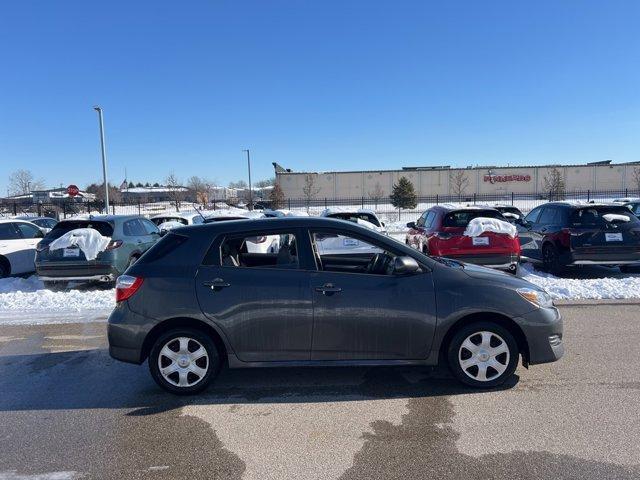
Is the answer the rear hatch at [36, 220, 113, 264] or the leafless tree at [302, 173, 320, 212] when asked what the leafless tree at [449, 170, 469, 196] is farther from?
the rear hatch at [36, 220, 113, 264]

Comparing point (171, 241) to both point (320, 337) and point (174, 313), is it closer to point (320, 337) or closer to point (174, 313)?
point (174, 313)

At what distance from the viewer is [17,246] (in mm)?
12297

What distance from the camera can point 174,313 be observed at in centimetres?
450

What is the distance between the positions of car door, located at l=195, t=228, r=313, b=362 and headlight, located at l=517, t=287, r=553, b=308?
197 cm

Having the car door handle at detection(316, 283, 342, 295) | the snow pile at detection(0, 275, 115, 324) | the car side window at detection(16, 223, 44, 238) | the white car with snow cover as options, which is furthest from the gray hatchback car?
the car side window at detection(16, 223, 44, 238)

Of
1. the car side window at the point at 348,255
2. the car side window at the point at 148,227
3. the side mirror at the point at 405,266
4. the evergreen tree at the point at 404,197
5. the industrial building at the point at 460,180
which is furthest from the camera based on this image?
the industrial building at the point at 460,180

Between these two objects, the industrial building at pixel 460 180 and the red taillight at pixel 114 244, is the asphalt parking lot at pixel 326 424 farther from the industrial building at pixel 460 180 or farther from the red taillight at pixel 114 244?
the industrial building at pixel 460 180

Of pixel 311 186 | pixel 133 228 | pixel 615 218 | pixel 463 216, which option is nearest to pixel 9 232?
pixel 133 228

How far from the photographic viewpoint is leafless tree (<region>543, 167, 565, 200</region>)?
6634cm

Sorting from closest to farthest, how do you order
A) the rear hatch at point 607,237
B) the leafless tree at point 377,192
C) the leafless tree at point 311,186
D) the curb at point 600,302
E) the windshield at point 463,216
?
the curb at point 600,302 → the rear hatch at point 607,237 → the windshield at point 463,216 → the leafless tree at point 377,192 → the leafless tree at point 311,186

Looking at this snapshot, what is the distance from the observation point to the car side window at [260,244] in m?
4.68

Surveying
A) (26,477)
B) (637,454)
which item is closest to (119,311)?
(26,477)

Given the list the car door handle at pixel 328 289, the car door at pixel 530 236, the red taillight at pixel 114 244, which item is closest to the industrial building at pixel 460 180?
the car door at pixel 530 236

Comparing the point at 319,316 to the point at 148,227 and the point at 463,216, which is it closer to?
the point at 463,216
